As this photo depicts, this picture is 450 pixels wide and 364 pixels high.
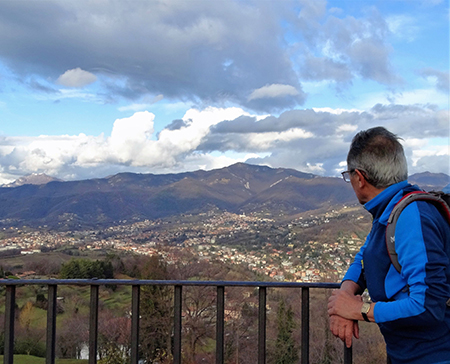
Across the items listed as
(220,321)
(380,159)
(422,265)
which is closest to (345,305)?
(422,265)

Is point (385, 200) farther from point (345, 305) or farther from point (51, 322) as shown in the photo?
point (51, 322)

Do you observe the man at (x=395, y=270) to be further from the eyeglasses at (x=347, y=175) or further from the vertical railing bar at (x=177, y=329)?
the vertical railing bar at (x=177, y=329)

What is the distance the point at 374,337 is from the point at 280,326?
2841mm

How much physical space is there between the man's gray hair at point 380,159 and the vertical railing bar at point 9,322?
2.38 meters

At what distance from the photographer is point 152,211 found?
155000 millimetres

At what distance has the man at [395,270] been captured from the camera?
4.66ft

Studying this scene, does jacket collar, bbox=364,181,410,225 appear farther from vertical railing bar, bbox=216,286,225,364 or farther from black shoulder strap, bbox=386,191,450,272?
vertical railing bar, bbox=216,286,225,364

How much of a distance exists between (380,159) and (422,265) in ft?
1.61

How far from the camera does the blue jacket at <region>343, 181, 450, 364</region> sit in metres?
1.42

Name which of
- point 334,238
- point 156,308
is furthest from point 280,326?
point 334,238

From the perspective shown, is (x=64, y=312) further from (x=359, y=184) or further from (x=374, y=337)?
(x=359, y=184)

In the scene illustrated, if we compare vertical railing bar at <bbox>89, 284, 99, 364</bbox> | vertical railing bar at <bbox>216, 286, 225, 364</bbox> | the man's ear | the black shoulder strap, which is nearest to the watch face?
the black shoulder strap

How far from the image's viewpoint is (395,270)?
156cm

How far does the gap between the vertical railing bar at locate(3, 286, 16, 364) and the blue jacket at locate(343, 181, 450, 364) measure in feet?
7.63
